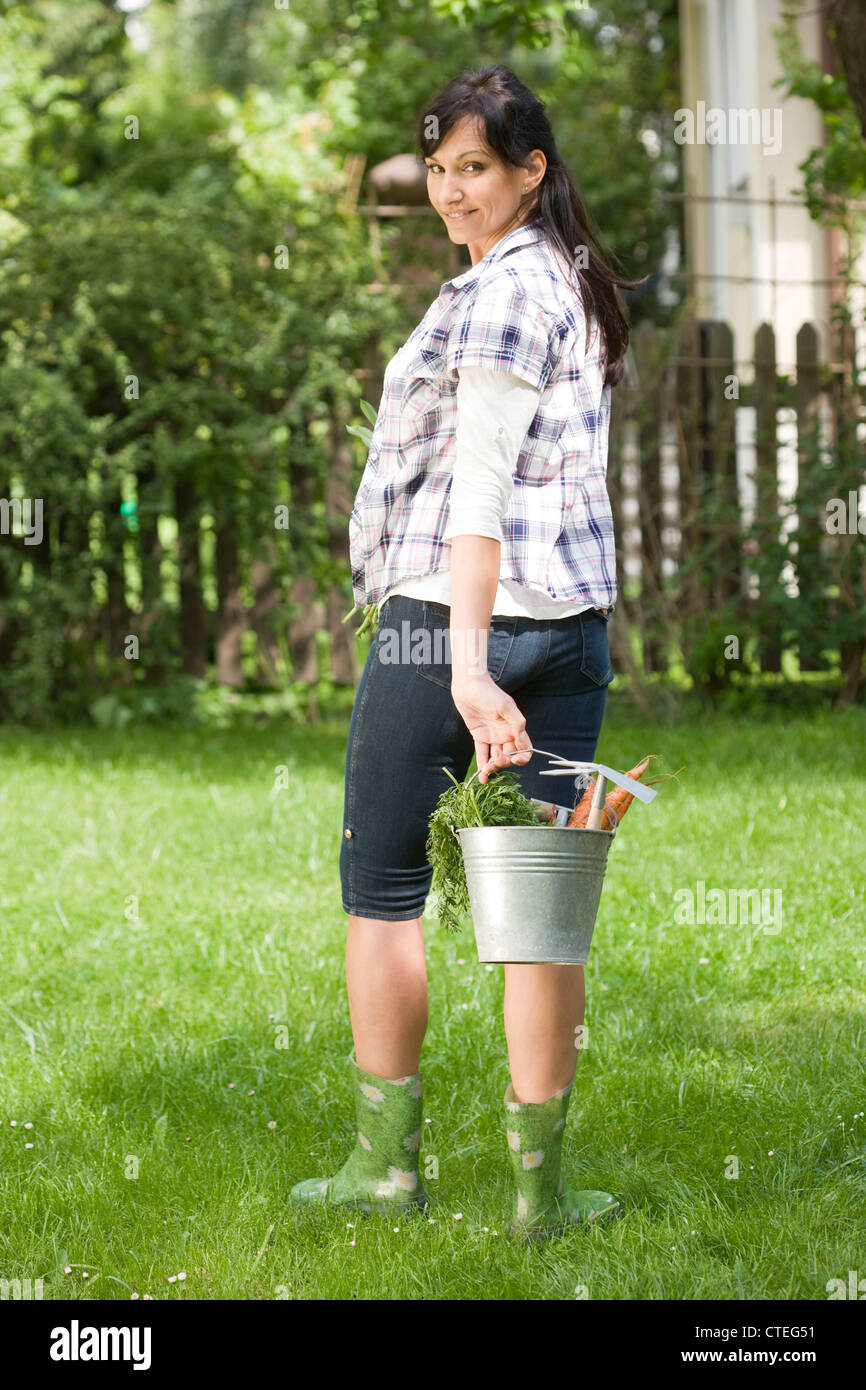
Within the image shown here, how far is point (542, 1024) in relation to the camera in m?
2.29

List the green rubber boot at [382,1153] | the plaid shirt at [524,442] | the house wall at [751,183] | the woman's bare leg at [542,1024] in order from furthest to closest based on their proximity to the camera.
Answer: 1. the house wall at [751,183]
2. the green rubber boot at [382,1153]
3. the woman's bare leg at [542,1024]
4. the plaid shirt at [524,442]

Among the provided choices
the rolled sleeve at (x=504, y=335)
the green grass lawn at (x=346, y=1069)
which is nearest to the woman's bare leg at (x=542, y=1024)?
the green grass lawn at (x=346, y=1069)

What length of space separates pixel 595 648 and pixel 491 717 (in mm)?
278

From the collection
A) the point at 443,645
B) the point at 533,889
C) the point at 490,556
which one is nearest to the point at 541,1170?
the point at 533,889

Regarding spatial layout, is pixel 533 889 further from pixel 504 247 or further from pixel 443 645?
pixel 504 247

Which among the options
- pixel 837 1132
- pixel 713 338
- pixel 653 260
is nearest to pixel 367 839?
Answer: pixel 837 1132

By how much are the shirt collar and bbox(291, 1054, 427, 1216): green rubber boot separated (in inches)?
49.6

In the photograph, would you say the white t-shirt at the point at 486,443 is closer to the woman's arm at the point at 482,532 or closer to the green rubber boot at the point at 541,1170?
the woman's arm at the point at 482,532

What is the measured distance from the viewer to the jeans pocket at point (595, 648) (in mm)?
2279

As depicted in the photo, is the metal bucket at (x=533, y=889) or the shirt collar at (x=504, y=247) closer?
the metal bucket at (x=533, y=889)

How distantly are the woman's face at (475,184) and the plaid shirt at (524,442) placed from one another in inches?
1.7

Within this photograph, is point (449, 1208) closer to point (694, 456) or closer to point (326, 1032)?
point (326, 1032)

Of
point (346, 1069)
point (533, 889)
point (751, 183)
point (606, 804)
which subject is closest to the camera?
point (533, 889)

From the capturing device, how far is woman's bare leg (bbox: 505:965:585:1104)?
227 centimetres
